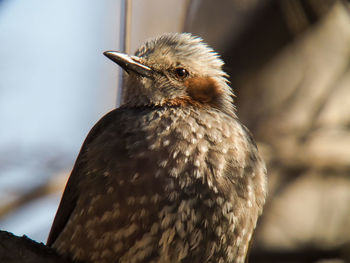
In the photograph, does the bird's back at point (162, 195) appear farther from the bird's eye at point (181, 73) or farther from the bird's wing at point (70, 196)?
the bird's eye at point (181, 73)

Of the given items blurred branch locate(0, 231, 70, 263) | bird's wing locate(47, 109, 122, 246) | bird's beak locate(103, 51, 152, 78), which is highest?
bird's beak locate(103, 51, 152, 78)

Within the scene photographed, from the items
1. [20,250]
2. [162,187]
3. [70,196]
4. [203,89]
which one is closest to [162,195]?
[162,187]

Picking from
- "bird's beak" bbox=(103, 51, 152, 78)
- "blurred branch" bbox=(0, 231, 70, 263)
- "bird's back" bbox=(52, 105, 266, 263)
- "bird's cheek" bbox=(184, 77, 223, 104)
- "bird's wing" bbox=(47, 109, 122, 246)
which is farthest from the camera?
"bird's cheek" bbox=(184, 77, 223, 104)

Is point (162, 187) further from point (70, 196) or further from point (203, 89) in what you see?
point (203, 89)

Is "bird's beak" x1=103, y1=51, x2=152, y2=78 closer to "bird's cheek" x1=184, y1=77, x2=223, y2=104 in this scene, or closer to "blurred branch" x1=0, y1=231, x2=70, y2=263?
"bird's cheek" x1=184, y1=77, x2=223, y2=104

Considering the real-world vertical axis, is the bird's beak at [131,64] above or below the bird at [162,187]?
above

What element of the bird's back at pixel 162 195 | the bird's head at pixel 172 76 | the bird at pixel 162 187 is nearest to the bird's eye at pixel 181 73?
the bird's head at pixel 172 76

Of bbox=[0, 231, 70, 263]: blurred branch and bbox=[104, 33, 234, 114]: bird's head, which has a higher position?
bbox=[104, 33, 234, 114]: bird's head

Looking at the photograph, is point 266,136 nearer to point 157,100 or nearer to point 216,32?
point 216,32

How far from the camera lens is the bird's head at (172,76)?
3.47 metres

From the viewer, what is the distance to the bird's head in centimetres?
347

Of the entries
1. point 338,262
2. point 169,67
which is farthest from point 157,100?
point 338,262

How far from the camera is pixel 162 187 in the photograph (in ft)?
9.56

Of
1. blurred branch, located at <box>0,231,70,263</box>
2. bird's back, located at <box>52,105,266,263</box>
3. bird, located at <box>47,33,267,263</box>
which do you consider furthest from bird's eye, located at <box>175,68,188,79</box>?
blurred branch, located at <box>0,231,70,263</box>
